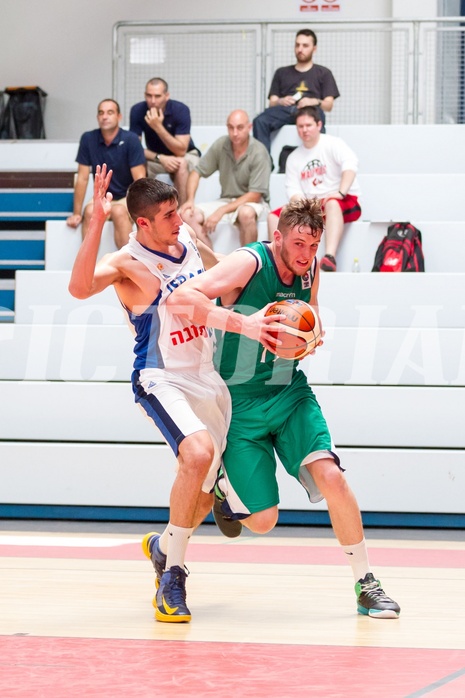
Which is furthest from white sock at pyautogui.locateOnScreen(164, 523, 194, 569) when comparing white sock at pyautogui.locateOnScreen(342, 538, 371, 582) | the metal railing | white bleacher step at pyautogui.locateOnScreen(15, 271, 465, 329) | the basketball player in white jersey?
the metal railing

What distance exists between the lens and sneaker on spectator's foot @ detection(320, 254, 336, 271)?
6926mm

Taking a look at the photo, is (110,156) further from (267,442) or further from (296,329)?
(296,329)

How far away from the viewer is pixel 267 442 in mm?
3711

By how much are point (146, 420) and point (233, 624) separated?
2.77 metres

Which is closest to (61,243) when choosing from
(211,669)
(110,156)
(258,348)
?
(110,156)

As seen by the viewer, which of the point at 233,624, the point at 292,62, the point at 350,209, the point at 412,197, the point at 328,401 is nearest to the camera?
the point at 233,624

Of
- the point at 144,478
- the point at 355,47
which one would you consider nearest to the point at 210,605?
the point at 144,478

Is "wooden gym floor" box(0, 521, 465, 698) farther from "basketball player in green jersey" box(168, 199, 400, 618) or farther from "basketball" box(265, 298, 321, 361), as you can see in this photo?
"basketball" box(265, 298, 321, 361)

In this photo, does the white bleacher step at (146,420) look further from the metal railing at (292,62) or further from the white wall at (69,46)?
the white wall at (69,46)

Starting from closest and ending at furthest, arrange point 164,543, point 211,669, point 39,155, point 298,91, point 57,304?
point 211,669 < point 164,543 < point 57,304 < point 298,91 < point 39,155

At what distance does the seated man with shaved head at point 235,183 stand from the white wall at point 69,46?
13.1 feet

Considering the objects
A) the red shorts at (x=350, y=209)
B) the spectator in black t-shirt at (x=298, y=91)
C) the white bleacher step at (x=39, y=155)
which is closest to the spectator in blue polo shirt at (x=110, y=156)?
the white bleacher step at (x=39, y=155)

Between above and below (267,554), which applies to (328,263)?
above

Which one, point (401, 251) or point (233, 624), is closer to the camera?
point (233, 624)
